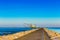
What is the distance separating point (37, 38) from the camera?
595 centimetres

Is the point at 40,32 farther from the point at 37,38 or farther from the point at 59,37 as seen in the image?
the point at 59,37

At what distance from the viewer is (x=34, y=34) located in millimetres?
5949

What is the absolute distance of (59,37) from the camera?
6004mm

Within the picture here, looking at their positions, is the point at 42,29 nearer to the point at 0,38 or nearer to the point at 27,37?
the point at 27,37

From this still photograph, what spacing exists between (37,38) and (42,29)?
30cm

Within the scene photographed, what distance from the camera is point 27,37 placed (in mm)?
5973

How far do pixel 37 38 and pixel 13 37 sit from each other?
2.41 feet

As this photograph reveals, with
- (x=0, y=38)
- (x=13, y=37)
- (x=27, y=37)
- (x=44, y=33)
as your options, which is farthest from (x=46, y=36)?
(x=0, y=38)

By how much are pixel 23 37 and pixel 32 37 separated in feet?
0.88

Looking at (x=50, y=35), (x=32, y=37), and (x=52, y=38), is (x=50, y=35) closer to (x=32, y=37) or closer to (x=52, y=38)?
(x=52, y=38)

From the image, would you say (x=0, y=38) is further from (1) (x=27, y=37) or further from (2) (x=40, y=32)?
(2) (x=40, y=32)

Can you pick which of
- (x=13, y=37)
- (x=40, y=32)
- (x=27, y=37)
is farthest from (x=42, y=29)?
(x=13, y=37)

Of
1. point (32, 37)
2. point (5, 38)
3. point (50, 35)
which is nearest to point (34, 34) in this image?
point (32, 37)

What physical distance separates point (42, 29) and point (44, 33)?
0.43 ft
